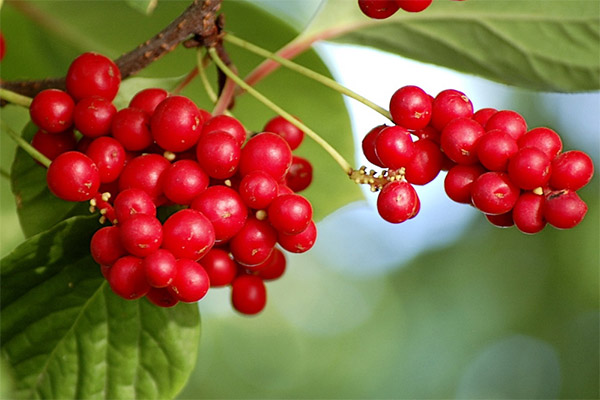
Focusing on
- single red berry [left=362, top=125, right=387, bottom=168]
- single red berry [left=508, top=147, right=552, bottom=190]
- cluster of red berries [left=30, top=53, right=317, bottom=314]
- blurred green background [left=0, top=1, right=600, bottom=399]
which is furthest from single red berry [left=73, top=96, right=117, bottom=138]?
blurred green background [left=0, top=1, right=600, bottom=399]

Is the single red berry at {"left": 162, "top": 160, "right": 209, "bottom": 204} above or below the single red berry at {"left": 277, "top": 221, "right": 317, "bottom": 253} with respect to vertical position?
above

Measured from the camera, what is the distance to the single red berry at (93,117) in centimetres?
66

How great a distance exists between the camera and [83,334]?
0.76 m

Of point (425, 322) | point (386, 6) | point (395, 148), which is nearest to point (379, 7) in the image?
point (386, 6)

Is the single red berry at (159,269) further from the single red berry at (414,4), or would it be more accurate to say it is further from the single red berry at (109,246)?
the single red berry at (414,4)

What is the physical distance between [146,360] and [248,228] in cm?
25

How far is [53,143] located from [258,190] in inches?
8.9

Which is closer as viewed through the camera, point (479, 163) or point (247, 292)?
point (479, 163)

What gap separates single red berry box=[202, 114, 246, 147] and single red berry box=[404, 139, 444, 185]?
0.46 feet

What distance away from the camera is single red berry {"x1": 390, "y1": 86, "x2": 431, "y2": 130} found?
61 centimetres

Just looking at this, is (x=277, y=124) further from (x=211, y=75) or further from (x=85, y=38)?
(x=85, y=38)

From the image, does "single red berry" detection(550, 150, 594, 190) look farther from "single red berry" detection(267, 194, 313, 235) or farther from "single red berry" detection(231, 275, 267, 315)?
"single red berry" detection(231, 275, 267, 315)

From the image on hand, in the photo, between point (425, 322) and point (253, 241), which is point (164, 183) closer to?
point (253, 241)

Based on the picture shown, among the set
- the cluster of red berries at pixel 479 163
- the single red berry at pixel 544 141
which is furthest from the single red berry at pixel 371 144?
the single red berry at pixel 544 141
